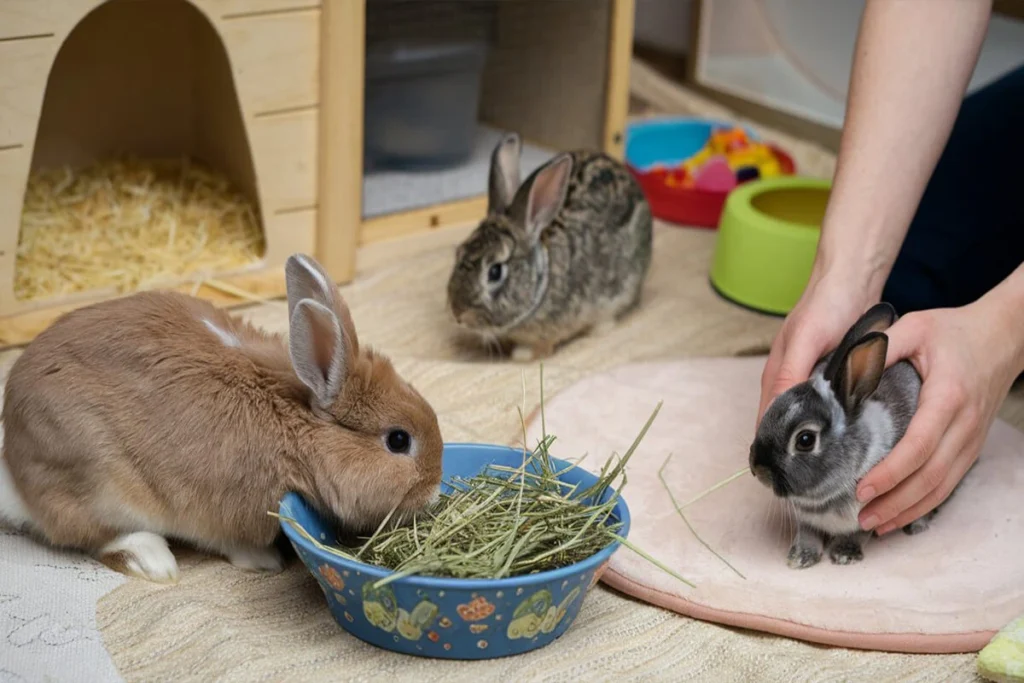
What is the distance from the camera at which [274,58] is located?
2.88 metres

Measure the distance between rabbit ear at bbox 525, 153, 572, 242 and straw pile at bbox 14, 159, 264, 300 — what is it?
71cm

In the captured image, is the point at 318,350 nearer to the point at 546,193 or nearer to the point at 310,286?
the point at 310,286

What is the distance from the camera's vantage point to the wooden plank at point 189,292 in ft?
8.90

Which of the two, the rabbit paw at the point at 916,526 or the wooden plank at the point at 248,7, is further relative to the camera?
the wooden plank at the point at 248,7

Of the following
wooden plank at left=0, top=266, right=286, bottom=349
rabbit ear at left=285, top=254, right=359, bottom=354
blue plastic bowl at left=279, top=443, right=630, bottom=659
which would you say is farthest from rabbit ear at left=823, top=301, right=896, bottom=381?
wooden plank at left=0, top=266, right=286, bottom=349

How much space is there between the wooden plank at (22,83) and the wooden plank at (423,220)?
3.01ft

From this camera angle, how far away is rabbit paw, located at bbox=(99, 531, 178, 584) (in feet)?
6.53

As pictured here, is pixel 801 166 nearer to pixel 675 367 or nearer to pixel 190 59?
pixel 675 367

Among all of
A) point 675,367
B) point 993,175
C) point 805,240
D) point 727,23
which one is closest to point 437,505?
point 675,367

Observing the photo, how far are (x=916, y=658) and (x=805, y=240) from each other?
1.39 meters

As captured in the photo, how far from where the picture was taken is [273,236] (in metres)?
3.05

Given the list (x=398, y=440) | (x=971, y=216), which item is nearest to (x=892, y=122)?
(x=971, y=216)

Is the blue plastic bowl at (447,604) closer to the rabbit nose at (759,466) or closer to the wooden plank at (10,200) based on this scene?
the rabbit nose at (759,466)

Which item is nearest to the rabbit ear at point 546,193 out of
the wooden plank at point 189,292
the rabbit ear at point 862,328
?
the wooden plank at point 189,292
